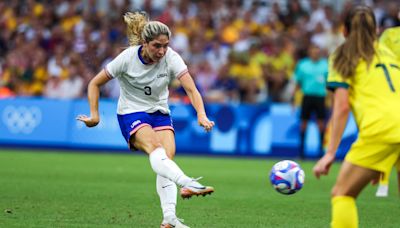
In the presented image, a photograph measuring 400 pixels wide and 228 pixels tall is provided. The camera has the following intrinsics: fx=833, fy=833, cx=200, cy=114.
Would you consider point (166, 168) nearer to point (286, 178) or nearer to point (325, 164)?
point (286, 178)

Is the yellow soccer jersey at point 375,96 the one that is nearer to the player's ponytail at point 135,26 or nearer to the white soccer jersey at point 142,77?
the white soccer jersey at point 142,77

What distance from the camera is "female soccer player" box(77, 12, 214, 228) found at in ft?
27.5

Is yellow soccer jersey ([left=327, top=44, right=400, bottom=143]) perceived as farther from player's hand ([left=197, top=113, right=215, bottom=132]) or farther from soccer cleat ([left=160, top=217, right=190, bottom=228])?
soccer cleat ([left=160, top=217, right=190, bottom=228])

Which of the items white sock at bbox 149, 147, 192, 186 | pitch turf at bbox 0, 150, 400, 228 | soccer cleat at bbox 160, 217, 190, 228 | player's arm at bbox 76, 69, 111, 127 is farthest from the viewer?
pitch turf at bbox 0, 150, 400, 228

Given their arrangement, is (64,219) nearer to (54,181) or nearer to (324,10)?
(54,181)

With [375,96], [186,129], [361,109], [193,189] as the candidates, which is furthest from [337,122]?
[186,129]

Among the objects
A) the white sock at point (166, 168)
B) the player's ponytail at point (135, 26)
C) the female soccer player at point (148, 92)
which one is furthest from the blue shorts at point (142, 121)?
the player's ponytail at point (135, 26)

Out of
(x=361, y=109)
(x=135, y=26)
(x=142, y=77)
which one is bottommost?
(x=361, y=109)

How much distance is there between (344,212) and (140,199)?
5248 mm

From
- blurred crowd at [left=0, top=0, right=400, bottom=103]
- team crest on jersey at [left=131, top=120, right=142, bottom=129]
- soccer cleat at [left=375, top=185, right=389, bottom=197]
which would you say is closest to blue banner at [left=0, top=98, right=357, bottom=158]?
blurred crowd at [left=0, top=0, right=400, bottom=103]

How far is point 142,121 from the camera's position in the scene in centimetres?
866

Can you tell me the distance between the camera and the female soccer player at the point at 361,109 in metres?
6.30

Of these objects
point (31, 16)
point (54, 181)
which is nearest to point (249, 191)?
point (54, 181)

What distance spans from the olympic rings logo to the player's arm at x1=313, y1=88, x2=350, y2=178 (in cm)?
1557
